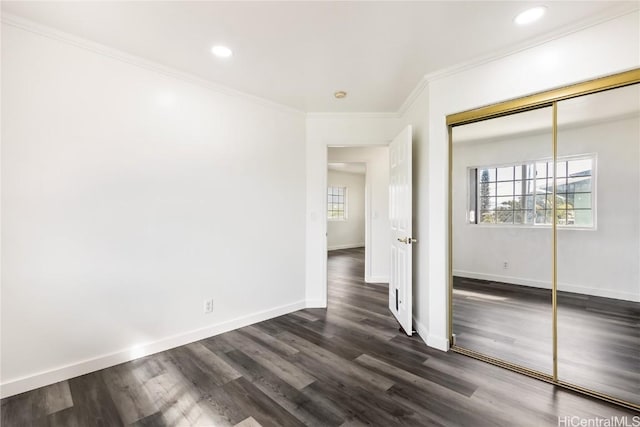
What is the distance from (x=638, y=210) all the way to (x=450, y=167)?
1227mm

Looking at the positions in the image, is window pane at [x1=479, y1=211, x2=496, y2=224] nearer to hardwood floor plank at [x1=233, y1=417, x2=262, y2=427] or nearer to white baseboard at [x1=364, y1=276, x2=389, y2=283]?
hardwood floor plank at [x1=233, y1=417, x2=262, y2=427]

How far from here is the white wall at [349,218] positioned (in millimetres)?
9172

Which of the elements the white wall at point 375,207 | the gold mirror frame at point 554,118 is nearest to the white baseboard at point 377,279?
the white wall at point 375,207

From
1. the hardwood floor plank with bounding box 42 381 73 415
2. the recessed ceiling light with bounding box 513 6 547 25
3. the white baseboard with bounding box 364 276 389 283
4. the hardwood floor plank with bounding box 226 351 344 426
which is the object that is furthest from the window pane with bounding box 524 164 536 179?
the hardwood floor plank with bounding box 42 381 73 415

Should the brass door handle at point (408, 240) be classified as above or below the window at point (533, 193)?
below

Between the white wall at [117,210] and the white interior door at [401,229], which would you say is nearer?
the white wall at [117,210]

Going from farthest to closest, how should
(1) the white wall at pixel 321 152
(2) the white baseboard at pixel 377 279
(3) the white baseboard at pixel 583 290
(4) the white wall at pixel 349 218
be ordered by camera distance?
(4) the white wall at pixel 349 218, (2) the white baseboard at pixel 377 279, (1) the white wall at pixel 321 152, (3) the white baseboard at pixel 583 290

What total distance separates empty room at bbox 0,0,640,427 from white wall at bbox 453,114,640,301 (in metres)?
0.01

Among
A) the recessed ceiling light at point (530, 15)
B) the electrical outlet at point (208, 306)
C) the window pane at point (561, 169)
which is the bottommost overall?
the electrical outlet at point (208, 306)

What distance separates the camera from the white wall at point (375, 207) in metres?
5.12

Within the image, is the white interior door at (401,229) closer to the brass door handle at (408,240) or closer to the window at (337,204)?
the brass door handle at (408,240)

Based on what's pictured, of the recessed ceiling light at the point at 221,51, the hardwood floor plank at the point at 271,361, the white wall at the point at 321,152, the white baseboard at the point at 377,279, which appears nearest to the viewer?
the hardwood floor plank at the point at 271,361

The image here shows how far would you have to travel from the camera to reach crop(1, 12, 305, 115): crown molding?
1.91m

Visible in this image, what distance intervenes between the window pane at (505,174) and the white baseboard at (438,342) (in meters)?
1.49
